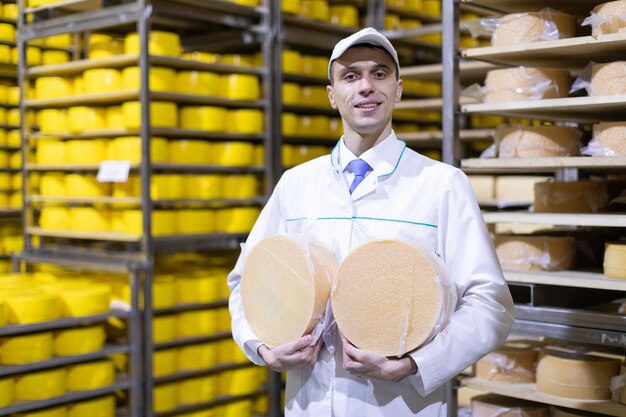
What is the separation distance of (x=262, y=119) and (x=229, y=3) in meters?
0.61

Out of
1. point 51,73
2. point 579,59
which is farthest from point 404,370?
point 51,73

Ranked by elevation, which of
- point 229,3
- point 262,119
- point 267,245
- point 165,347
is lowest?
point 165,347

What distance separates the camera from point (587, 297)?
2.62 meters

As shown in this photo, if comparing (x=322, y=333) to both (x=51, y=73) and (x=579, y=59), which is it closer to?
(x=579, y=59)

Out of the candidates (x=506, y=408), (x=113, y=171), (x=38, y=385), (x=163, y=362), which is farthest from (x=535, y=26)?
(x=38, y=385)

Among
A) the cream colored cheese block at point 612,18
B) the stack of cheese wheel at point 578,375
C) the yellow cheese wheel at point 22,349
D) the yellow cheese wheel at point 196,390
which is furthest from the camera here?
the yellow cheese wheel at point 196,390

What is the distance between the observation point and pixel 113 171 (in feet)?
11.5

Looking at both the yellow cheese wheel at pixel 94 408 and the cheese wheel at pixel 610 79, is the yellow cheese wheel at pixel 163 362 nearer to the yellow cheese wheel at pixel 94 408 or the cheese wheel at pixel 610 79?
the yellow cheese wheel at pixel 94 408

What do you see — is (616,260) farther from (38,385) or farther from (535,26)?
(38,385)

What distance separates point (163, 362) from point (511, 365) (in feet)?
5.63

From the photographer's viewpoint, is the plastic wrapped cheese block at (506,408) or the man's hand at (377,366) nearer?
the man's hand at (377,366)

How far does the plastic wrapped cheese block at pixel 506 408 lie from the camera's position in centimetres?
259

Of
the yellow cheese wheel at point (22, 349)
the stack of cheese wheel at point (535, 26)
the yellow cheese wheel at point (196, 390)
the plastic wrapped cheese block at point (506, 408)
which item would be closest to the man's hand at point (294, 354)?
the plastic wrapped cheese block at point (506, 408)

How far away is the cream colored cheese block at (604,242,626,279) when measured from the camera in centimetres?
231
